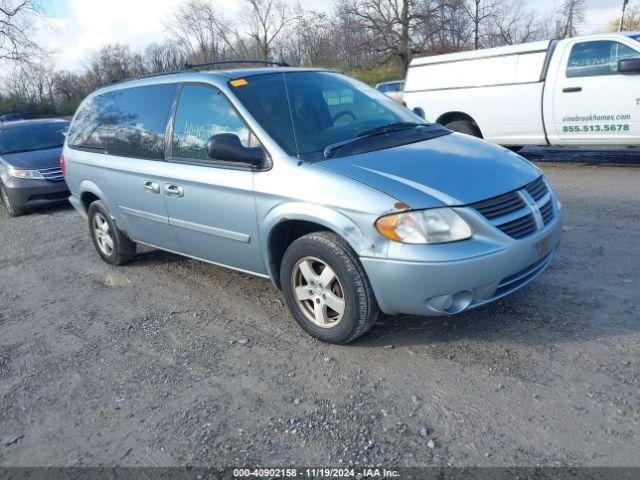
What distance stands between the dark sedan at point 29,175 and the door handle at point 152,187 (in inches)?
213

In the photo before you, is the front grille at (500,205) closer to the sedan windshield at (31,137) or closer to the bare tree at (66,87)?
the sedan windshield at (31,137)

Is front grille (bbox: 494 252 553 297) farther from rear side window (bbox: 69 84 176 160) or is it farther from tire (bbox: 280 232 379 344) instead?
rear side window (bbox: 69 84 176 160)

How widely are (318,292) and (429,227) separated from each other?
2.94 ft

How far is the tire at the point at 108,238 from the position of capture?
5570 millimetres

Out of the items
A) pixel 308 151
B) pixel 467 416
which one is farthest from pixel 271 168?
pixel 467 416

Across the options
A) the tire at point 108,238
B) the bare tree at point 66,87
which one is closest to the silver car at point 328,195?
the tire at point 108,238

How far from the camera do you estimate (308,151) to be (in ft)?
12.3

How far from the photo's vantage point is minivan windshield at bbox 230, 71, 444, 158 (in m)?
3.85

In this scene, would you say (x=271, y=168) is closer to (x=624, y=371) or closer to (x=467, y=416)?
(x=467, y=416)

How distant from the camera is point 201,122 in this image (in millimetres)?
4254

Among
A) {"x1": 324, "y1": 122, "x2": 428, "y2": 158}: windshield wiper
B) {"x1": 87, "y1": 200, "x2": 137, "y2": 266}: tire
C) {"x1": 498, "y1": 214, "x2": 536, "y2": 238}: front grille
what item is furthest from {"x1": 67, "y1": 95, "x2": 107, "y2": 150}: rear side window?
{"x1": 498, "y1": 214, "x2": 536, "y2": 238}: front grille

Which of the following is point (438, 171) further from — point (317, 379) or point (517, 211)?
point (317, 379)

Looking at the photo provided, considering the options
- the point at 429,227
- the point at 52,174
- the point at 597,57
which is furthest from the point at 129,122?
the point at 597,57

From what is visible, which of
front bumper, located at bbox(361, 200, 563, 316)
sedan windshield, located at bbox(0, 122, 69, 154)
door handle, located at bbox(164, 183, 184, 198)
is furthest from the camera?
sedan windshield, located at bbox(0, 122, 69, 154)
